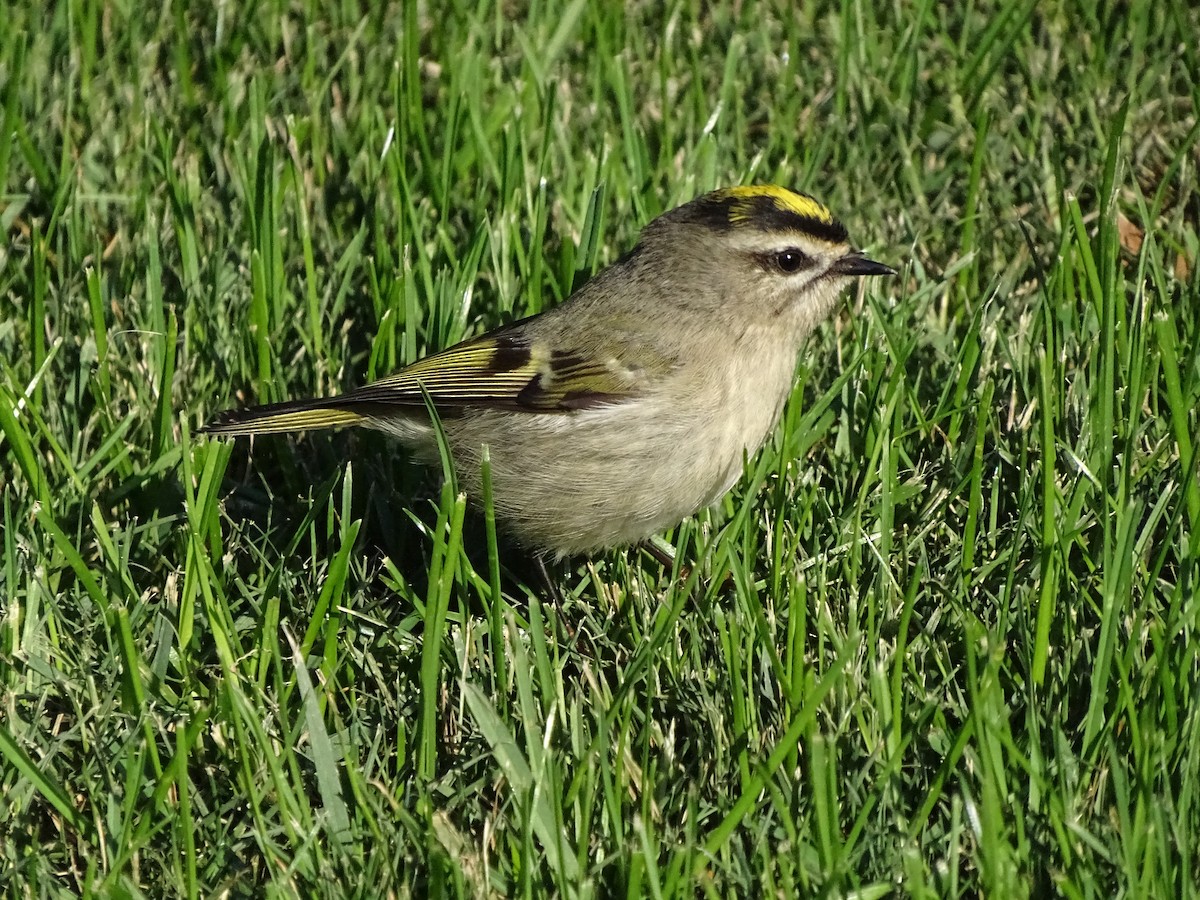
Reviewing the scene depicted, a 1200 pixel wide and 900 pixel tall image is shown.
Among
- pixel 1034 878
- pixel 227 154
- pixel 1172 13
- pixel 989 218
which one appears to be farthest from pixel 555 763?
pixel 1172 13

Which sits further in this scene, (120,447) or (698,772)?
(120,447)

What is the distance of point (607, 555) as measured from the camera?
414 cm

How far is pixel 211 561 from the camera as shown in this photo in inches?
143

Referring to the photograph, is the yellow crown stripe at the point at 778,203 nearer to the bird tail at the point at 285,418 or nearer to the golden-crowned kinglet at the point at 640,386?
the golden-crowned kinglet at the point at 640,386

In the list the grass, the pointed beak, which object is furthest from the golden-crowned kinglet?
the grass

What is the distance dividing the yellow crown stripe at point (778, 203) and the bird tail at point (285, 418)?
1.10 meters

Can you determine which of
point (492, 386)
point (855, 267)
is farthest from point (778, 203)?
point (492, 386)

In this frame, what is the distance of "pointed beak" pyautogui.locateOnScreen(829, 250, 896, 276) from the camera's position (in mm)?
3951

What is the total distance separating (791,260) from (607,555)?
91 cm

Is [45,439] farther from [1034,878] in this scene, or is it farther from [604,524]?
[1034,878]

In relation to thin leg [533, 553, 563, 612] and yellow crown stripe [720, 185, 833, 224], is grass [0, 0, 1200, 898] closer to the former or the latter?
thin leg [533, 553, 563, 612]

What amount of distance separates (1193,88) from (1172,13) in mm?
472

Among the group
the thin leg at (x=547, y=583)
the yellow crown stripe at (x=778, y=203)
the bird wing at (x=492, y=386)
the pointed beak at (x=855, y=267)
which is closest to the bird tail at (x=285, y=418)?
the bird wing at (x=492, y=386)

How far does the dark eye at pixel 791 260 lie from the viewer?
3.95 m
